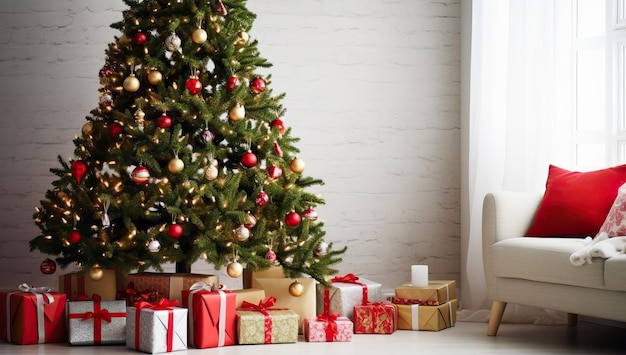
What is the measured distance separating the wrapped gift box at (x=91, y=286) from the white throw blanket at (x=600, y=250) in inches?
71.5

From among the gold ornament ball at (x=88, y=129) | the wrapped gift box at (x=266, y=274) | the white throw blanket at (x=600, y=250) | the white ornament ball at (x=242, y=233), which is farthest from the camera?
the wrapped gift box at (x=266, y=274)

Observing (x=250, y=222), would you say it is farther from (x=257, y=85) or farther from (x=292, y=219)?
(x=257, y=85)

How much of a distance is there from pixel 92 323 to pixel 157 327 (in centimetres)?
36

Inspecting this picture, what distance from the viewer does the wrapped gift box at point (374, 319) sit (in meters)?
3.82

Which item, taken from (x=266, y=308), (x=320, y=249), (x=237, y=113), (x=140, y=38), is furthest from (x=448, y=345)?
(x=140, y=38)

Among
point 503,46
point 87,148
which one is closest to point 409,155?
point 503,46

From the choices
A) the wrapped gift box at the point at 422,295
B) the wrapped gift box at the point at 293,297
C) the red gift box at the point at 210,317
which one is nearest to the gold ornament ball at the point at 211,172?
the red gift box at the point at 210,317

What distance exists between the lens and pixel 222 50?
3697 mm

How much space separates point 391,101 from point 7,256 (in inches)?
84.6

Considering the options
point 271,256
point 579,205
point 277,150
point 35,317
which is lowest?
point 35,317

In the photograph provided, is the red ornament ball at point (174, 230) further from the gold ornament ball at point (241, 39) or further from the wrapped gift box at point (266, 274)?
the gold ornament ball at point (241, 39)

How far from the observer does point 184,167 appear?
139 inches

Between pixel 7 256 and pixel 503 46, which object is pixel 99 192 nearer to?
pixel 7 256

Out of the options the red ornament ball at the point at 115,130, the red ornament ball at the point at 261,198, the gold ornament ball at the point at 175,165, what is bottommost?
the red ornament ball at the point at 261,198
